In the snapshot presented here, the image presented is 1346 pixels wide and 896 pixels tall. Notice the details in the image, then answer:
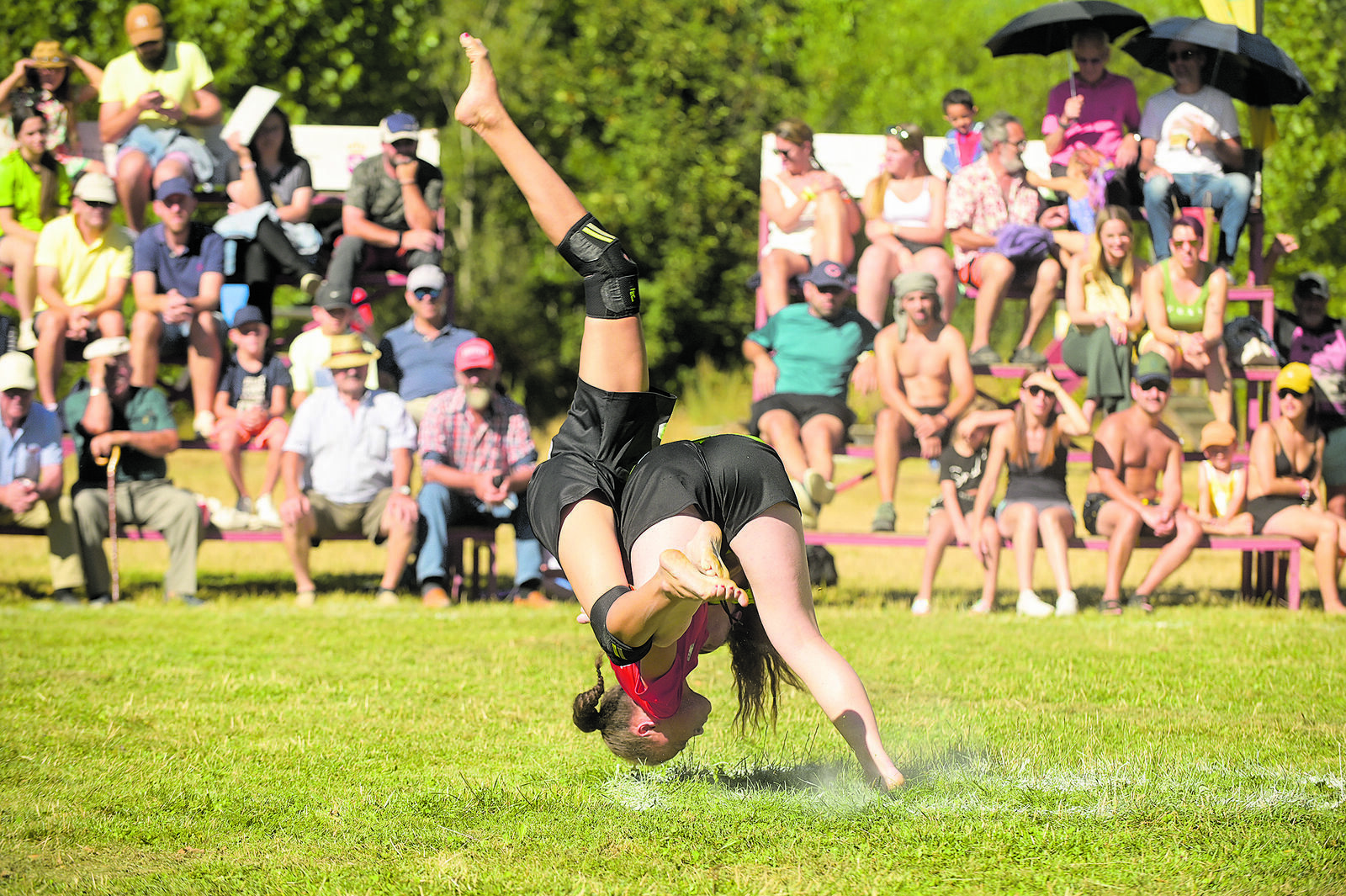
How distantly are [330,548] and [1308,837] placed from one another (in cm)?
1108

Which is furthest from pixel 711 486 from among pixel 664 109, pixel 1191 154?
pixel 664 109

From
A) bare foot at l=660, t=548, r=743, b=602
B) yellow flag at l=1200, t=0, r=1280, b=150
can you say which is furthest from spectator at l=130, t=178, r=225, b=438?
yellow flag at l=1200, t=0, r=1280, b=150

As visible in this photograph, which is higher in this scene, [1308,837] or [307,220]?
[307,220]

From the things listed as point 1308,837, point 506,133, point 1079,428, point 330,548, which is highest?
Answer: point 506,133

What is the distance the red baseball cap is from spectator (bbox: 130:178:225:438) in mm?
1902

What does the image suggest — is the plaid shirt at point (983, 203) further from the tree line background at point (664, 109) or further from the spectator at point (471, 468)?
the tree line background at point (664, 109)

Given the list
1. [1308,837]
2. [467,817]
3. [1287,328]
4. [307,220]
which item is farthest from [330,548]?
[1308,837]

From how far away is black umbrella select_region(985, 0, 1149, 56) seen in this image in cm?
1075

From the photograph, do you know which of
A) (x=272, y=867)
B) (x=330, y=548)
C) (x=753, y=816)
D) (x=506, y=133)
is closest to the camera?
(x=272, y=867)

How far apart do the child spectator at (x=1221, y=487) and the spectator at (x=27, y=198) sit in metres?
8.25

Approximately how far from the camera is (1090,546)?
9.35 m

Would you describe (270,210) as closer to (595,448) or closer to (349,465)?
(349,465)

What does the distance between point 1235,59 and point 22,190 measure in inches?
357

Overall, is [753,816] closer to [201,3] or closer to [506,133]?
[506,133]
